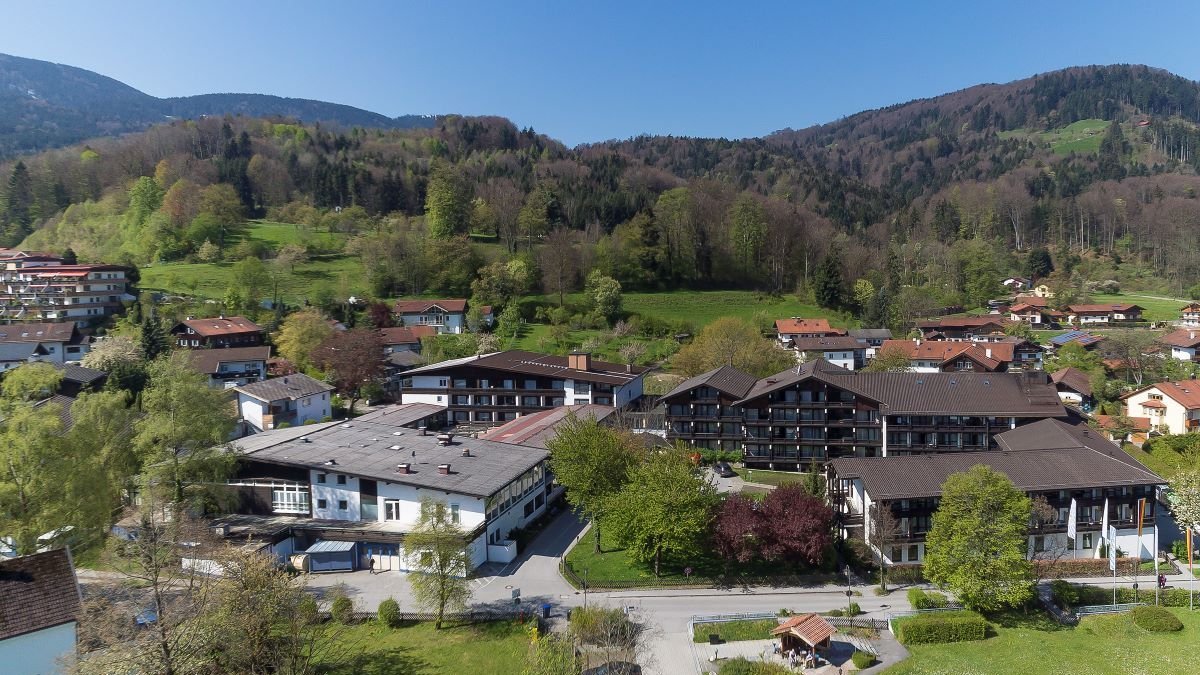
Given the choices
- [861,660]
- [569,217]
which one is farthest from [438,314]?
[861,660]

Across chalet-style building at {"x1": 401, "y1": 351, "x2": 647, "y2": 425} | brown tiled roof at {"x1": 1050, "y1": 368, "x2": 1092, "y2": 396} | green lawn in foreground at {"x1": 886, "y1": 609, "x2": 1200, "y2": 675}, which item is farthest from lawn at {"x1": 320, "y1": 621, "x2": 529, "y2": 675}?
brown tiled roof at {"x1": 1050, "y1": 368, "x2": 1092, "y2": 396}

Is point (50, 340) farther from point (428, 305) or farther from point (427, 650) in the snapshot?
point (427, 650)

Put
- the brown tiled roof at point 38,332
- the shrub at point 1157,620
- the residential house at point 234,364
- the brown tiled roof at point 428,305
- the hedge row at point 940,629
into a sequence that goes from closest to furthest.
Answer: the hedge row at point 940,629 → the shrub at point 1157,620 → the residential house at point 234,364 → the brown tiled roof at point 38,332 → the brown tiled roof at point 428,305

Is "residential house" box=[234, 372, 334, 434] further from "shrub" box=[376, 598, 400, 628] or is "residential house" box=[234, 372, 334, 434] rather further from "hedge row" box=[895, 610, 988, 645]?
"hedge row" box=[895, 610, 988, 645]

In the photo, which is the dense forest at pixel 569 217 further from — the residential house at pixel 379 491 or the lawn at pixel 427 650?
the lawn at pixel 427 650

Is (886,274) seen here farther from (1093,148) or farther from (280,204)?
(1093,148)

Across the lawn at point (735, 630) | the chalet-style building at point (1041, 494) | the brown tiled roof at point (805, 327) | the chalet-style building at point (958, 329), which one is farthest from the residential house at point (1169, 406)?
the lawn at point (735, 630)
